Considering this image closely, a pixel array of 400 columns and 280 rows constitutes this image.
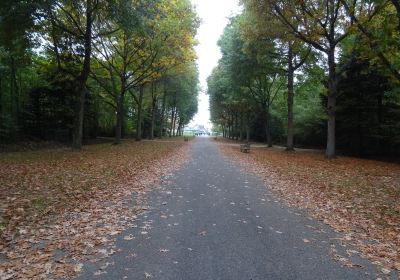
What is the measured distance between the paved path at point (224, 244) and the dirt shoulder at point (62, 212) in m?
0.42

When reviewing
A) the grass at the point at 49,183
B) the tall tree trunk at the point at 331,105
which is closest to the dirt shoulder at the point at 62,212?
the grass at the point at 49,183

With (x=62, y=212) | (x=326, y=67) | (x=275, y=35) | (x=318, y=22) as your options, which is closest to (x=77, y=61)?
(x=275, y=35)

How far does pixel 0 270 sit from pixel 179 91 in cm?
4420

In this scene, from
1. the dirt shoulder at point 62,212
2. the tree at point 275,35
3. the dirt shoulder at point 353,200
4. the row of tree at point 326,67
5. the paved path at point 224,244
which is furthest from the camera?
the tree at point 275,35

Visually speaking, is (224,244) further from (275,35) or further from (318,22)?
(275,35)

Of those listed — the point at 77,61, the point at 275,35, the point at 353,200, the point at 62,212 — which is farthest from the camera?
the point at 77,61

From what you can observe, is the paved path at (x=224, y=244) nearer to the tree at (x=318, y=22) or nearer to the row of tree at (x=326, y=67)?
the row of tree at (x=326, y=67)

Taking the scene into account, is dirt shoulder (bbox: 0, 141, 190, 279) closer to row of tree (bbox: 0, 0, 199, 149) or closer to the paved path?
the paved path

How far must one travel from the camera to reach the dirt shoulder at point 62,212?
486cm

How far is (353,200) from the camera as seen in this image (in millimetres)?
9211

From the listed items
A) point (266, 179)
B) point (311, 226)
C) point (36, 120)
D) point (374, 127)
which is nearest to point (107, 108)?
point (36, 120)

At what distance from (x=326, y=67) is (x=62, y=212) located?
22957 mm

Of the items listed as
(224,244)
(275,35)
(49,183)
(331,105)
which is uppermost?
(275,35)

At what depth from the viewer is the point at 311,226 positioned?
6.77m
